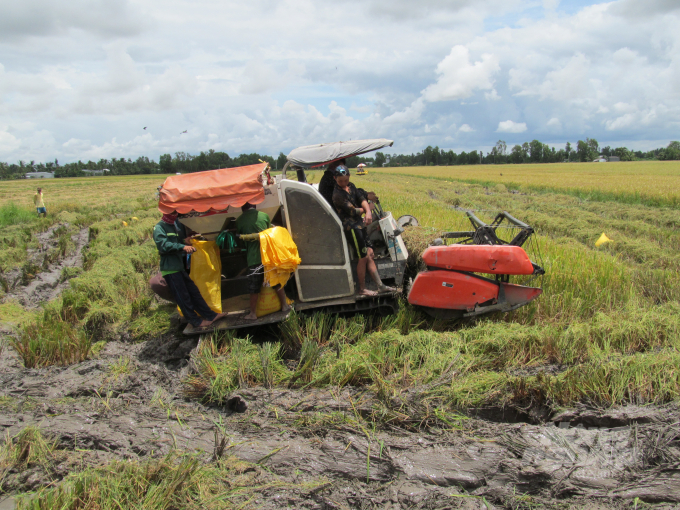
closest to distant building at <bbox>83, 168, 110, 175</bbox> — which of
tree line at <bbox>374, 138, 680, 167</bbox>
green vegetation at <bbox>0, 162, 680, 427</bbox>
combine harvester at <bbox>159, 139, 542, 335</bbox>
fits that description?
tree line at <bbox>374, 138, 680, 167</bbox>

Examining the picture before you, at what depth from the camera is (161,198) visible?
13.2 feet

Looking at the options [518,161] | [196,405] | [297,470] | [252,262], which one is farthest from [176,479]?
[518,161]

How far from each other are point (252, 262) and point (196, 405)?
1.51 m

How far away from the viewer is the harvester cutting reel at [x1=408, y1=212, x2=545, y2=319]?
4008 millimetres

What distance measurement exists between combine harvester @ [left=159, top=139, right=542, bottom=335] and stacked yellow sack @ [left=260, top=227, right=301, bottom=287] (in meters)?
0.31

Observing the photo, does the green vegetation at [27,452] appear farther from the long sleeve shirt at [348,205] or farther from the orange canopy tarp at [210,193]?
the long sleeve shirt at [348,205]

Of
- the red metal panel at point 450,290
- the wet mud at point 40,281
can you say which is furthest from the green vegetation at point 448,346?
the wet mud at point 40,281

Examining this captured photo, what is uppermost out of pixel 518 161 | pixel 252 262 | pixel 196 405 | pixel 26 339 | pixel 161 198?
pixel 518 161

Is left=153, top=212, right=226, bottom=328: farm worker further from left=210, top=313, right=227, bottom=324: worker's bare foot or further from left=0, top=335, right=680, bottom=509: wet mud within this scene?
left=0, top=335, right=680, bottom=509: wet mud

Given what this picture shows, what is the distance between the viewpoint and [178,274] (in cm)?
421

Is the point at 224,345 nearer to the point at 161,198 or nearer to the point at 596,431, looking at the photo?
the point at 161,198

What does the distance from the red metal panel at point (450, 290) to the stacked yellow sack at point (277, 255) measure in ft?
4.59

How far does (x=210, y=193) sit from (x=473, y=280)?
293 centimetres

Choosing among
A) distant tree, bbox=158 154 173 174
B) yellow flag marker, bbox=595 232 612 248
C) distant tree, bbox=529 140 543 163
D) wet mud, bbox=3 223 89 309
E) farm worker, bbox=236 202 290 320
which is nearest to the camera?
farm worker, bbox=236 202 290 320
